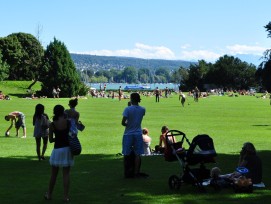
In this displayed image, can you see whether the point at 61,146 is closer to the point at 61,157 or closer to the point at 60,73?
the point at 61,157

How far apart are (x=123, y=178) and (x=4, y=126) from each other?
62.2 feet

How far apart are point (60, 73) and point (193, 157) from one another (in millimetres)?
84912

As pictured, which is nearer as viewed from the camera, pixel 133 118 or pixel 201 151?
pixel 201 151

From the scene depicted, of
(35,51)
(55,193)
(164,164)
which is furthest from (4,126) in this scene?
(35,51)

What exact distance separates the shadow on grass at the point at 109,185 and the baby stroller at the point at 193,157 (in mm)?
259

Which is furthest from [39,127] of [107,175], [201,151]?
[201,151]

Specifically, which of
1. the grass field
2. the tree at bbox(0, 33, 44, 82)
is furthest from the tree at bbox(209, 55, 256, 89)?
the grass field

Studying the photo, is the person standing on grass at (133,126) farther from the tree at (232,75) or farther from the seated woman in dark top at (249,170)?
the tree at (232,75)

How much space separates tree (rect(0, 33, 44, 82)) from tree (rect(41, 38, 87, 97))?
39.5ft

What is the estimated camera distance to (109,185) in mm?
12812

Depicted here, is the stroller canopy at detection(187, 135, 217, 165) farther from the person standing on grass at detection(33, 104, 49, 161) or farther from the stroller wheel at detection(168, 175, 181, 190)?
the person standing on grass at detection(33, 104, 49, 161)

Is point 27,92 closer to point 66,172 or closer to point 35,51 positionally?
point 35,51

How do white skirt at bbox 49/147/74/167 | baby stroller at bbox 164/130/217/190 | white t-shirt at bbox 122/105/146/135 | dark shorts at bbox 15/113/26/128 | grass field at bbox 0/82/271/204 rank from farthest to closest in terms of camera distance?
dark shorts at bbox 15/113/26/128 → white t-shirt at bbox 122/105/146/135 → baby stroller at bbox 164/130/217/190 → grass field at bbox 0/82/271/204 → white skirt at bbox 49/147/74/167

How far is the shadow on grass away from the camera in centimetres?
1112
